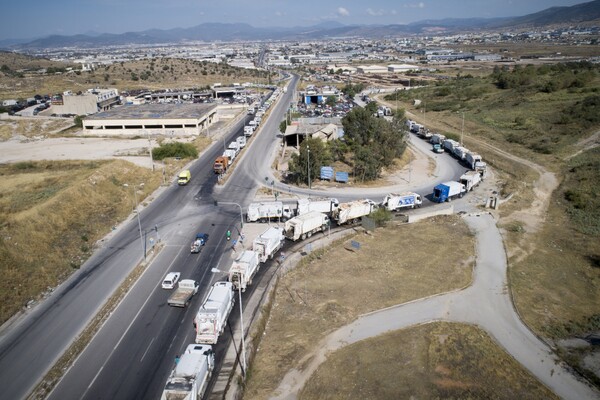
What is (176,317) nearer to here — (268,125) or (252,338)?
(252,338)

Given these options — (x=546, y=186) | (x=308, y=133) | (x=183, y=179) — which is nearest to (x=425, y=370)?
(x=183, y=179)

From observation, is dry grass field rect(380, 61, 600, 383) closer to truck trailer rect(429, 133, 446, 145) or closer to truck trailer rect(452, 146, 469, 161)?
truck trailer rect(452, 146, 469, 161)

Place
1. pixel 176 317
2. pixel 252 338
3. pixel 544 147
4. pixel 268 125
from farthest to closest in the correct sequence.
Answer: pixel 268 125 < pixel 544 147 < pixel 176 317 < pixel 252 338

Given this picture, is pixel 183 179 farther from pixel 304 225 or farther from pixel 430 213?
pixel 430 213

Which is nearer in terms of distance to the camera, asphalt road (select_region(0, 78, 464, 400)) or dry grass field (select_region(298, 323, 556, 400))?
dry grass field (select_region(298, 323, 556, 400))

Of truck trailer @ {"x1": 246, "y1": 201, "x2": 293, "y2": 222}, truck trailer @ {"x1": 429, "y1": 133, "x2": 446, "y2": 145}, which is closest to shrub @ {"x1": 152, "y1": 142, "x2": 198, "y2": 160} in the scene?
truck trailer @ {"x1": 246, "y1": 201, "x2": 293, "y2": 222}

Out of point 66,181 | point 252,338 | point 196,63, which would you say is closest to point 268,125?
point 66,181
